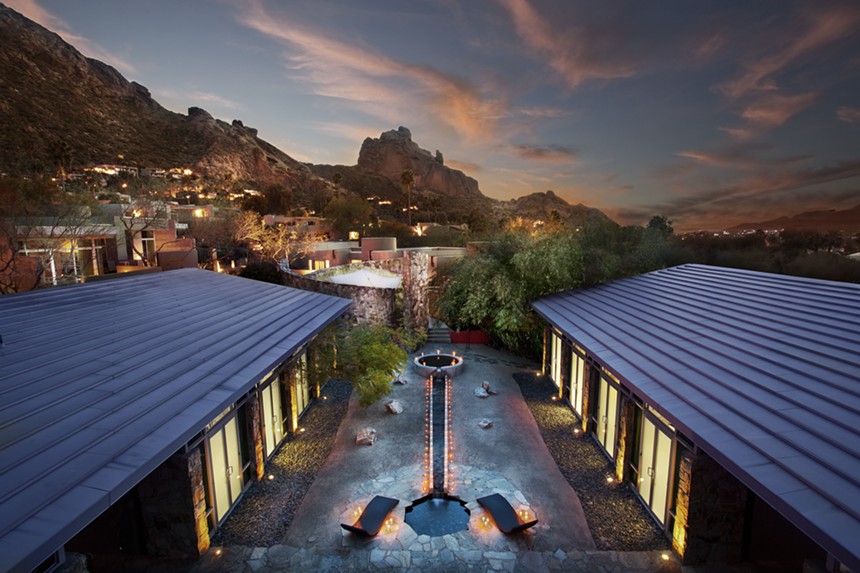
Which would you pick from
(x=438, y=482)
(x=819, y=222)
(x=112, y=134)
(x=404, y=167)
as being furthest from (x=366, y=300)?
(x=404, y=167)

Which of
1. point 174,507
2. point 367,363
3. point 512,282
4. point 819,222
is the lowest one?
point 174,507

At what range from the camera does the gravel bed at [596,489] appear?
7.23 meters

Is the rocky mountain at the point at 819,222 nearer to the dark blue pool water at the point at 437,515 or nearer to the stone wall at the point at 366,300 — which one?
the stone wall at the point at 366,300

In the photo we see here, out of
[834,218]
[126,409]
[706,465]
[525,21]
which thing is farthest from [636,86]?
[126,409]

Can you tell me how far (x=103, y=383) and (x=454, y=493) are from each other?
6896 mm

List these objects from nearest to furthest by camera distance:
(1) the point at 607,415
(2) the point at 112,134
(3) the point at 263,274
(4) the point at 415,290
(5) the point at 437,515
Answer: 1. (5) the point at 437,515
2. (1) the point at 607,415
3. (4) the point at 415,290
4. (3) the point at 263,274
5. (2) the point at 112,134

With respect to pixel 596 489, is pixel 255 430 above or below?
above

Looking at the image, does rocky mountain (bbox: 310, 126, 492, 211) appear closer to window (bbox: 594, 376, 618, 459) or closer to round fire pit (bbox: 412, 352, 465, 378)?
round fire pit (bbox: 412, 352, 465, 378)

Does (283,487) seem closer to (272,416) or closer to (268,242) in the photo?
(272,416)

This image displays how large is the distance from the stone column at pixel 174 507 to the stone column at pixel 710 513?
8100 millimetres

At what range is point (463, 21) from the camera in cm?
2434

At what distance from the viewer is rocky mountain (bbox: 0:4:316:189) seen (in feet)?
155

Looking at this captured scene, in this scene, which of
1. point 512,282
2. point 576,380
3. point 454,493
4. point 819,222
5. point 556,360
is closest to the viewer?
point 454,493

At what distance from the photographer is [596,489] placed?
8.80 m
